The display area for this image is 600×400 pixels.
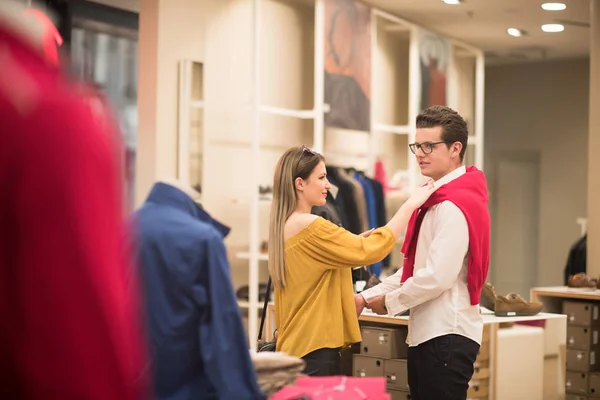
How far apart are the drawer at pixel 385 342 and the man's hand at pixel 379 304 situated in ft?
3.59

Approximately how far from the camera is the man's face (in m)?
3.12

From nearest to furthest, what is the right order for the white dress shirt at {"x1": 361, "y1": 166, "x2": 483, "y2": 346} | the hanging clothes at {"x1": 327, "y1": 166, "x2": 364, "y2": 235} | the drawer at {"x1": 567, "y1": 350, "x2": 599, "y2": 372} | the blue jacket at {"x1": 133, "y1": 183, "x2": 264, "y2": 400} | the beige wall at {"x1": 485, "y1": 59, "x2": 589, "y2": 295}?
the blue jacket at {"x1": 133, "y1": 183, "x2": 264, "y2": 400}, the white dress shirt at {"x1": 361, "y1": 166, "x2": 483, "y2": 346}, the drawer at {"x1": 567, "y1": 350, "x2": 599, "y2": 372}, the hanging clothes at {"x1": 327, "y1": 166, "x2": 364, "y2": 235}, the beige wall at {"x1": 485, "y1": 59, "x2": 589, "y2": 295}

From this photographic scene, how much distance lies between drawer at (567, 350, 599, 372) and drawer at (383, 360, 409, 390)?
167cm

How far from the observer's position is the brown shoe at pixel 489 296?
186 inches

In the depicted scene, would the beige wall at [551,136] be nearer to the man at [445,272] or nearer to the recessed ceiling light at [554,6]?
the recessed ceiling light at [554,6]

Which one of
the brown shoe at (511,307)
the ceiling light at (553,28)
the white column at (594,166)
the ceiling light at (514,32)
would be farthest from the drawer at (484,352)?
the ceiling light at (514,32)

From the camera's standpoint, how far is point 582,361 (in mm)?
5449

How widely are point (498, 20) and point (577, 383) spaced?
469cm

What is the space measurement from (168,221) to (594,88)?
5303 mm

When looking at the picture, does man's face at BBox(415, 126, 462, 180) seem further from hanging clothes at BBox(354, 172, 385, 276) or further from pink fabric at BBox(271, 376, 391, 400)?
hanging clothes at BBox(354, 172, 385, 276)

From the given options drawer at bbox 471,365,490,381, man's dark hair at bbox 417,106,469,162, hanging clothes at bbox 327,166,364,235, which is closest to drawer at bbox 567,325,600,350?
drawer at bbox 471,365,490,381

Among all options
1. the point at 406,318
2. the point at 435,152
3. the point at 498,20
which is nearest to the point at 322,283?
the point at 435,152

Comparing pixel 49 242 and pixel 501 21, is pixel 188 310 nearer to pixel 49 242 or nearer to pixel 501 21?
pixel 49 242

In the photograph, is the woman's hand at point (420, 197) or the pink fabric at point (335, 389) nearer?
the pink fabric at point (335, 389)
